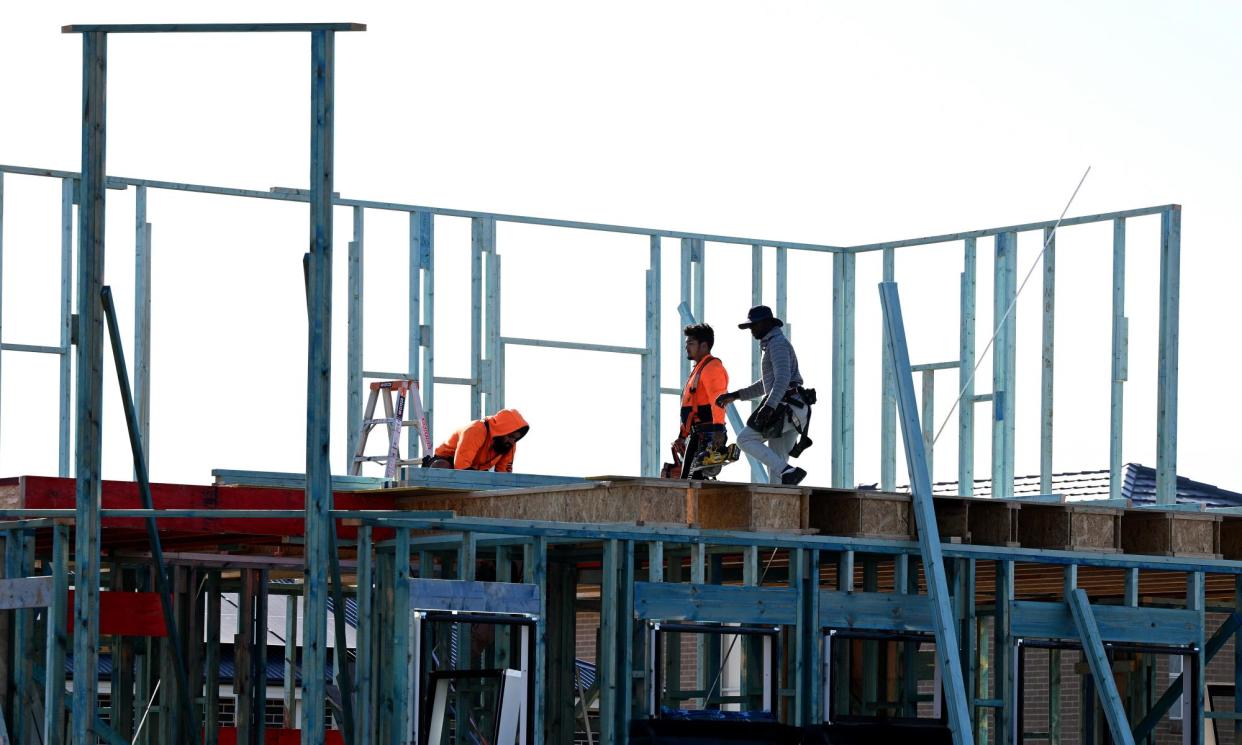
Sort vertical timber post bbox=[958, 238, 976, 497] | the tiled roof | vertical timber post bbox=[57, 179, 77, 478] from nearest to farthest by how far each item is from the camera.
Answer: vertical timber post bbox=[57, 179, 77, 478], vertical timber post bbox=[958, 238, 976, 497], the tiled roof

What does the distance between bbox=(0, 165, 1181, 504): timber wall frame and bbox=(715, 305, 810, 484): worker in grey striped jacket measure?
5474 mm

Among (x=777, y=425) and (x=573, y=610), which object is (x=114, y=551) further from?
(x=777, y=425)

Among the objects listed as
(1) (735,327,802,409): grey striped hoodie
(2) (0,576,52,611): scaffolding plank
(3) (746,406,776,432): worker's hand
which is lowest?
(2) (0,576,52,611): scaffolding plank

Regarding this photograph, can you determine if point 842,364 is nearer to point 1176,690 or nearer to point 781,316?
point 781,316

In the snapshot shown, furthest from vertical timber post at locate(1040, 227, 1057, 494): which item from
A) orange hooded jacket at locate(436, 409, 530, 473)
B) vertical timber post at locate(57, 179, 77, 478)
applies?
vertical timber post at locate(57, 179, 77, 478)

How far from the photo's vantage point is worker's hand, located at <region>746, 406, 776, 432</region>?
16.2 meters

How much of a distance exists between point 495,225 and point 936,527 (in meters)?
8.27

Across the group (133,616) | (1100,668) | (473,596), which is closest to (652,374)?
(1100,668)

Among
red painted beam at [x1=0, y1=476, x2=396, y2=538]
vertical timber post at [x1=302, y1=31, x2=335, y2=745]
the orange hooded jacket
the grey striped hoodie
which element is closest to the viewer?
vertical timber post at [x1=302, y1=31, x2=335, y2=745]

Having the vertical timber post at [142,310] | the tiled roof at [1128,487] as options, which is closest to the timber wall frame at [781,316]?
the vertical timber post at [142,310]

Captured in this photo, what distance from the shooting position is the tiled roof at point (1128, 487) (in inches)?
1412

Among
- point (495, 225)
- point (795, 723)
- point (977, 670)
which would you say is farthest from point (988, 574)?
point (495, 225)

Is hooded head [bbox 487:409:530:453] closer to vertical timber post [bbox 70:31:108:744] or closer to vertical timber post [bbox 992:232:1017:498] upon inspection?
vertical timber post [bbox 70:31:108:744]

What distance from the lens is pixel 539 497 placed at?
14.8 meters
